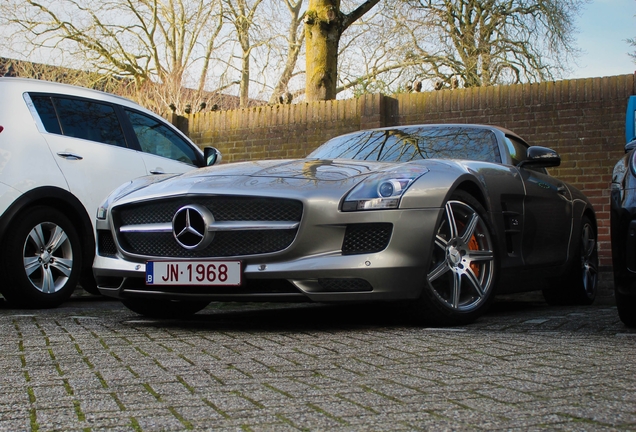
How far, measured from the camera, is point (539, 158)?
5953 mm

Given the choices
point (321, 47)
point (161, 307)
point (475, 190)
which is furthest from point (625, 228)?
point (321, 47)

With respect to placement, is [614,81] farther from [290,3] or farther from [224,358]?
[290,3]

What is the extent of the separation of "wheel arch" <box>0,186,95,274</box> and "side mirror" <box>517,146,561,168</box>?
3427mm

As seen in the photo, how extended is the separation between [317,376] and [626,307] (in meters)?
2.13

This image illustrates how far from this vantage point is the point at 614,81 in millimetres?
9531

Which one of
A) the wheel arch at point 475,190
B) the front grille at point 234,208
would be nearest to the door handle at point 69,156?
the front grille at point 234,208

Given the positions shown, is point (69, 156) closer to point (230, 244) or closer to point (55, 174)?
point (55, 174)

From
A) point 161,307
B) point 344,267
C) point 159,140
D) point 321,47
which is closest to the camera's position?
point 344,267

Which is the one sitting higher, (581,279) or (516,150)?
(516,150)

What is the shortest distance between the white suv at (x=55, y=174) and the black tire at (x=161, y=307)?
3.82ft

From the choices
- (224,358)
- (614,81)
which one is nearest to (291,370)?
(224,358)

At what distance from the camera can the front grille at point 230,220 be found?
4.40 metres

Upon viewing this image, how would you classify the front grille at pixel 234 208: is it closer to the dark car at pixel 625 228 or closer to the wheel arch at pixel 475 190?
the wheel arch at pixel 475 190

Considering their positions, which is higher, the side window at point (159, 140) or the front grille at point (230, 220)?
the side window at point (159, 140)
